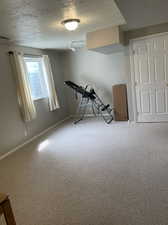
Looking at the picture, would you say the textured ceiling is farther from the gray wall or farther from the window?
the window

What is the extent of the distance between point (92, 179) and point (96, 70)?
4.23 m

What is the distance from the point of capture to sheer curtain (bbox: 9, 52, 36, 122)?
4.33 m

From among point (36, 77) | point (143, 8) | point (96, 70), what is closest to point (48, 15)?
point (143, 8)

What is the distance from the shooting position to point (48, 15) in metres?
2.75

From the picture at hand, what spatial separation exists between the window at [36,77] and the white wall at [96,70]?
49.3 inches

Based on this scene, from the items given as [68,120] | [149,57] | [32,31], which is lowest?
[68,120]

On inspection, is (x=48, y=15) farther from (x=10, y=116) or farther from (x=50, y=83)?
(x=50, y=83)

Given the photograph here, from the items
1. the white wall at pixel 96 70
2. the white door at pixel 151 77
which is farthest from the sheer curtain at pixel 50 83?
the white door at pixel 151 77

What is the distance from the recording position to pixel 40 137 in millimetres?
5000

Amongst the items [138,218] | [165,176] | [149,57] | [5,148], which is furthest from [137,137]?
[5,148]

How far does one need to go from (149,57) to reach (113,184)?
334 cm

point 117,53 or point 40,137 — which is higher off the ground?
point 117,53

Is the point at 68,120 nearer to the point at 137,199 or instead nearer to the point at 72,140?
the point at 72,140

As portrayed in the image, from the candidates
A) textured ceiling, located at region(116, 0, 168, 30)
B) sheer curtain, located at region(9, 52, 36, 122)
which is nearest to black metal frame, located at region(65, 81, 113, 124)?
sheer curtain, located at region(9, 52, 36, 122)
